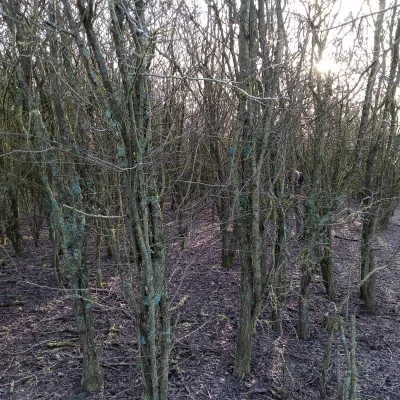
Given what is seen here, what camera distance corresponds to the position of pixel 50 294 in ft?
17.8

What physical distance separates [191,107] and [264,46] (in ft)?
8.94

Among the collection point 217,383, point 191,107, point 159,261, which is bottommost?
point 217,383

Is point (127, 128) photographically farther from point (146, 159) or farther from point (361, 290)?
point (361, 290)

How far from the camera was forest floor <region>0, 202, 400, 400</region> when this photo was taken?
3619 millimetres

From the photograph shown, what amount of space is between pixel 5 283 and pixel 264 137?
4409 mm

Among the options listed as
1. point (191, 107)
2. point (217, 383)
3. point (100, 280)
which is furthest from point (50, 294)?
point (191, 107)

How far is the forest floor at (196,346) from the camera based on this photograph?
362cm

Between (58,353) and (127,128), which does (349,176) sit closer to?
(127,128)

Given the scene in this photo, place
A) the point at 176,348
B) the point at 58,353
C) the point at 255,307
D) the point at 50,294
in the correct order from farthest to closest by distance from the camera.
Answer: the point at 50,294, the point at 176,348, the point at 58,353, the point at 255,307

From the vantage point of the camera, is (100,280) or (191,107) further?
(191,107)

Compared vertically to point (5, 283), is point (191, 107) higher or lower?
higher

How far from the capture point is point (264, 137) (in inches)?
→ 136

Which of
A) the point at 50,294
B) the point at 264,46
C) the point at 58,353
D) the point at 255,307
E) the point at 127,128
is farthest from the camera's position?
the point at 50,294

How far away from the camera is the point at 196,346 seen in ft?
14.5
